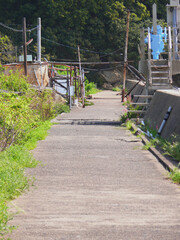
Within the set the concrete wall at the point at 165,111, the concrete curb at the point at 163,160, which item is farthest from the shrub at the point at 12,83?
the concrete curb at the point at 163,160

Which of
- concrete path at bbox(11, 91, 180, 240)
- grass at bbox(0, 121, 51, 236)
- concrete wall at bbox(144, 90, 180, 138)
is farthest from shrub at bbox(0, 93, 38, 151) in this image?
concrete wall at bbox(144, 90, 180, 138)

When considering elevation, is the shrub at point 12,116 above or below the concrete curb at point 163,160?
above

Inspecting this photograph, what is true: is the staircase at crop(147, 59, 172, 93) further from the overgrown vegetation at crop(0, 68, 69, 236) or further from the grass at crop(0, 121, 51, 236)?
the grass at crop(0, 121, 51, 236)

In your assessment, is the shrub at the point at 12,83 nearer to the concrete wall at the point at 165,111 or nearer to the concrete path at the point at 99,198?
the concrete wall at the point at 165,111

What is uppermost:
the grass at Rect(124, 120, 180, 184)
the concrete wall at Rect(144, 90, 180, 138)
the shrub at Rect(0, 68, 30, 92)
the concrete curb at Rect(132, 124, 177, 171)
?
the shrub at Rect(0, 68, 30, 92)

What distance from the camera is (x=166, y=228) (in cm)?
527

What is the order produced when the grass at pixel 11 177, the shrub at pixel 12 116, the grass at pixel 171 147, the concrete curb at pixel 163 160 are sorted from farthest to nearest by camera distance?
the shrub at pixel 12 116, the concrete curb at pixel 163 160, the grass at pixel 171 147, the grass at pixel 11 177

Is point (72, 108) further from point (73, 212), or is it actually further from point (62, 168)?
point (73, 212)

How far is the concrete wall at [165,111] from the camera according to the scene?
1248 cm

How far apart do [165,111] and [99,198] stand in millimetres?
7988

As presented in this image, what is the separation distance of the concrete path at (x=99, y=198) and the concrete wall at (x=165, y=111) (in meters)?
1.11

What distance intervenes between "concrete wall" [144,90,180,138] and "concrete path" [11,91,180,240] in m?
1.11

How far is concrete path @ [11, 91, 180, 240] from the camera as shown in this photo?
5.17 m

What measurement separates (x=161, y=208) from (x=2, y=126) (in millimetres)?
5321
